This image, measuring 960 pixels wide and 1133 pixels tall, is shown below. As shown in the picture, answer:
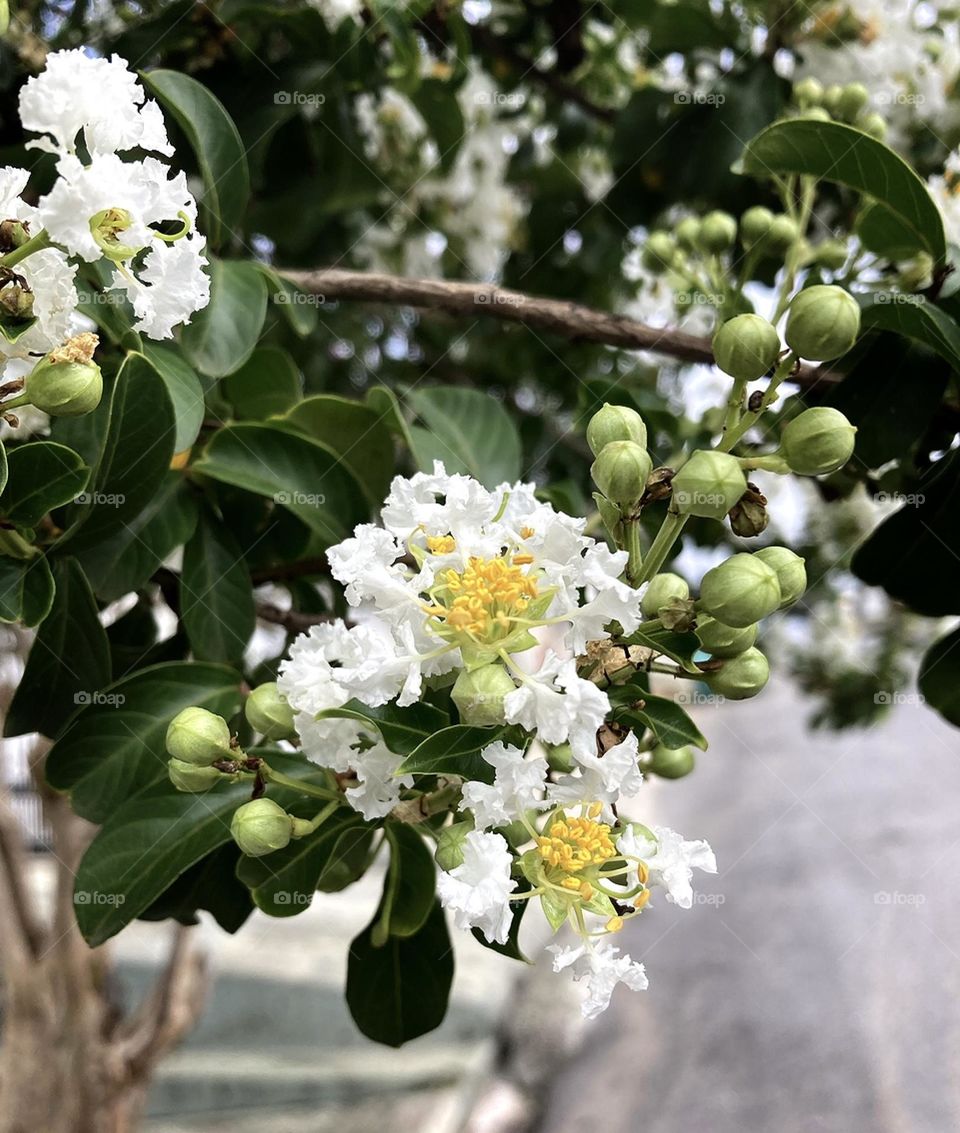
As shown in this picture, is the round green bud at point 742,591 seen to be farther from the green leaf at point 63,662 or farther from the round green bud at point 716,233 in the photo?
the round green bud at point 716,233

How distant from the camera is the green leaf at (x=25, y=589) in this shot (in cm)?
47

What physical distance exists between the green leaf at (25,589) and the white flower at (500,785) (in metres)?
0.22

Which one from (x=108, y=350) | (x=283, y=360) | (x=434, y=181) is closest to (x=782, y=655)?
(x=434, y=181)

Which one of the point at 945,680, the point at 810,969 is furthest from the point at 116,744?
the point at 810,969

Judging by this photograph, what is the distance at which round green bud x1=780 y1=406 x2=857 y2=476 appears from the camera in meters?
0.42

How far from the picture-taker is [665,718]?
0.44 m

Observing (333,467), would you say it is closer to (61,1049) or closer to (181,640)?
(181,640)

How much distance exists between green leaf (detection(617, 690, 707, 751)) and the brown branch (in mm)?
→ 337

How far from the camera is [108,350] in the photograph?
59cm

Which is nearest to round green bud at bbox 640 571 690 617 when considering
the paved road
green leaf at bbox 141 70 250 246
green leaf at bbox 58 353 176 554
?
green leaf at bbox 58 353 176 554

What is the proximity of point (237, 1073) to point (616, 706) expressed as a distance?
6.85 ft

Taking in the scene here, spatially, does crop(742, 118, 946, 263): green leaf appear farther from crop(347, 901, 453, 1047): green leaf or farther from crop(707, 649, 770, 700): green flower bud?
crop(347, 901, 453, 1047): green leaf

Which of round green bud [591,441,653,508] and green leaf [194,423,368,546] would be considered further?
green leaf [194,423,368,546]

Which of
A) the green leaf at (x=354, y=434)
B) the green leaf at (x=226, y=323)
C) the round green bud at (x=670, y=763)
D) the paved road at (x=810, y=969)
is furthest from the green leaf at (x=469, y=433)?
the paved road at (x=810, y=969)
